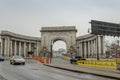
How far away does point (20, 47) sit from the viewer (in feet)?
440

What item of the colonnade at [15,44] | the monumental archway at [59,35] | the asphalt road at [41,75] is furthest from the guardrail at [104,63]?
the monumental archway at [59,35]

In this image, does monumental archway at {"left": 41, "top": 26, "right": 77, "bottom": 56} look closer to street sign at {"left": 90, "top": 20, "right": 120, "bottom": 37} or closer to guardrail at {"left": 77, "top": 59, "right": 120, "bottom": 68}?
street sign at {"left": 90, "top": 20, "right": 120, "bottom": 37}

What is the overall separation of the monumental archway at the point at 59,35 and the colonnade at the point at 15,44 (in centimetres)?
713

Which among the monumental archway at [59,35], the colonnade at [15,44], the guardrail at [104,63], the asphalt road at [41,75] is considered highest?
the monumental archway at [59,35]

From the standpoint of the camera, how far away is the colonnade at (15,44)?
117m

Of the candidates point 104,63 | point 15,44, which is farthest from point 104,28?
point 15,44

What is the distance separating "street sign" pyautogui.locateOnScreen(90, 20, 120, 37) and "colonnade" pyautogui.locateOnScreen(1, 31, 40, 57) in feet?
248

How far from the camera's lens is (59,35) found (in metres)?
137

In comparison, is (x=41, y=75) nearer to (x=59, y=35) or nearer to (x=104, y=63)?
(x=104, y=63)

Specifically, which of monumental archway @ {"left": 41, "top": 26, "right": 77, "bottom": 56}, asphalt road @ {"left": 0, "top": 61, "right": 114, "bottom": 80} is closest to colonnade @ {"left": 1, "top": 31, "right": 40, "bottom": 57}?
monumental archway @ {"left": 41, "top": 26, "right": 77, "bottom": 56}

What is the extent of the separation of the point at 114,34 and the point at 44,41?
96.9 m

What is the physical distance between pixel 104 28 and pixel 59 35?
305ft

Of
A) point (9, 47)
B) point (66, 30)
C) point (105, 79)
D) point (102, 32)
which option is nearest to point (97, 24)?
point (102, 32)

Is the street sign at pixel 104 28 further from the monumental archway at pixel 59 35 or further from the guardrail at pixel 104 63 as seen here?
the monumental archway at pixel 59 35
